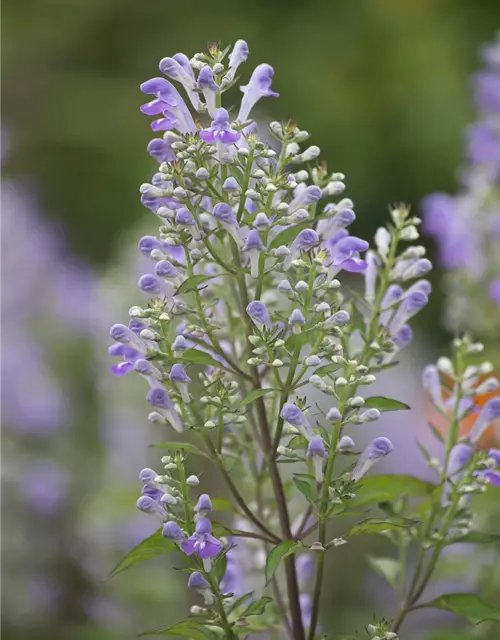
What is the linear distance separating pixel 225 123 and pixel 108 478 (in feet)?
4.42

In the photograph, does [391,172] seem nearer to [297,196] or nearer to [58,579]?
[58,579]

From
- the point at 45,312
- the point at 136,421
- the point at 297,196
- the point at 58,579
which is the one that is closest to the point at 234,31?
the point at 45,312

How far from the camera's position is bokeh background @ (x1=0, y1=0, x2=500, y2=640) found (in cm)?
177

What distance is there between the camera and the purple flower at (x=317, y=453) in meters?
0.64

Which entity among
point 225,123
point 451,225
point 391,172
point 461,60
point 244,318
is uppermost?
point 461,60

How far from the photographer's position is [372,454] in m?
0.69

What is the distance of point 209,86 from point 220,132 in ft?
0.15

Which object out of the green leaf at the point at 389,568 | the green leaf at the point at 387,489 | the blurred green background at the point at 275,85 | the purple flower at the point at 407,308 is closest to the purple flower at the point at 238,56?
the purple flower at the point at 407,308

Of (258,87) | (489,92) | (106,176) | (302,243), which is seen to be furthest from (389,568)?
(106,176)

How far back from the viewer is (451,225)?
1.58 meters

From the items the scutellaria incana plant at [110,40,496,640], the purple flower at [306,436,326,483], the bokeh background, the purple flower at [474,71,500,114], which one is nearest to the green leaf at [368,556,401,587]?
the scutellaria incana plant at [110,40,496,640]

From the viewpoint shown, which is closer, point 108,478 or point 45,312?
point 108,478

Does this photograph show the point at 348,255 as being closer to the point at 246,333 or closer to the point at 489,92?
the point at 246,333

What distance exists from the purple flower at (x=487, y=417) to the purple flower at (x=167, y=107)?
338mm
